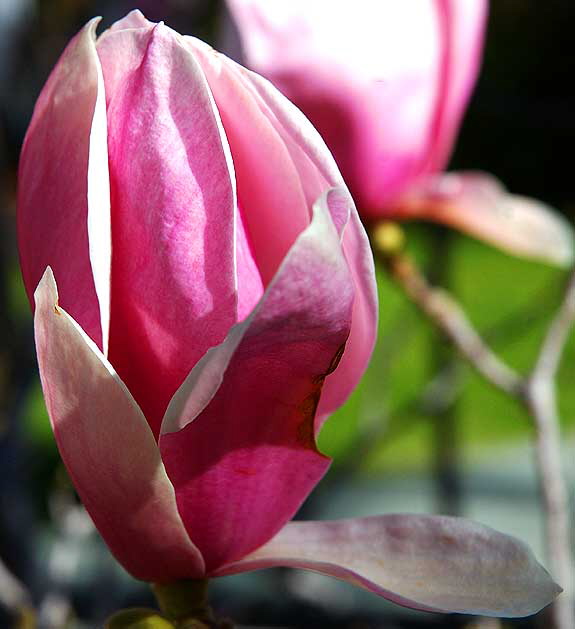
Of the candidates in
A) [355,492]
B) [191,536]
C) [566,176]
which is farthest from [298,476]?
[566,176]

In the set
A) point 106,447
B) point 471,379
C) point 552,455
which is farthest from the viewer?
point 471,379

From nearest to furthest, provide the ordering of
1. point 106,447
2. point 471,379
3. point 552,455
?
1. point 106,447
2. point 552,455
3. point 471,379

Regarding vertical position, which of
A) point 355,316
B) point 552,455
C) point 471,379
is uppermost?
point 355,316

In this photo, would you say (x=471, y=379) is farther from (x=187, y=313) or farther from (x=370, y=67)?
(x=187, y=313)

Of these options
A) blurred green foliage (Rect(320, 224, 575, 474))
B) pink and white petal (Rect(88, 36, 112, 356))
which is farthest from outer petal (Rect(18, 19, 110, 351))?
blurred green foliage (Rect(320, 224, 575, 474))

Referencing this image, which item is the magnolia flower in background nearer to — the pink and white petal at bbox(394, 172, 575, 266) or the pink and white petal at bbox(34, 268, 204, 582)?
the pink and white petal at bbox(394, 172, 575, 266)

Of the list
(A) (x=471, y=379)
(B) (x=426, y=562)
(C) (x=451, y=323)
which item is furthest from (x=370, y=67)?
(A) (x=471, y=379)
